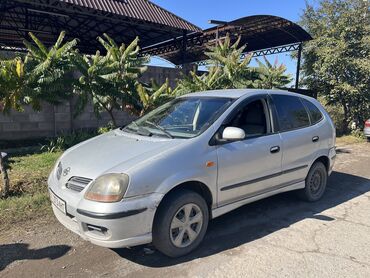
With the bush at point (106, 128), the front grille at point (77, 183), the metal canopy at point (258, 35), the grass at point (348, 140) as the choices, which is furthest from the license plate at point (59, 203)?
the metal canopy at point (258, 35)

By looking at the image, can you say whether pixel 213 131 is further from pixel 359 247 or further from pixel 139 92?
pixel 139 92

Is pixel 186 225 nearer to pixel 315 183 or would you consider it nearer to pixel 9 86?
pixel 315 183

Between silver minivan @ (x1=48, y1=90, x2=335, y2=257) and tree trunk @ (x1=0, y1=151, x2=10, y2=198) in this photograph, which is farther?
tree trunk @ (x1=0, y1=151, x2=10, y2=198)

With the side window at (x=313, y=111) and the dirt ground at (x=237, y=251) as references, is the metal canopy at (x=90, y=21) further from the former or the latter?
the dirt ground at (x=237, y=251)

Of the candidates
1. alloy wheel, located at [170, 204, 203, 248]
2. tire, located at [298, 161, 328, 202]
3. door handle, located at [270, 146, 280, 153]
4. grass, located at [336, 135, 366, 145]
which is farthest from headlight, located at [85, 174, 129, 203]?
grass, located at [336, 135, 366, 145]

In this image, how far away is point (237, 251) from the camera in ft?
13.2

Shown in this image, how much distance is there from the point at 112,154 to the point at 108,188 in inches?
21.8

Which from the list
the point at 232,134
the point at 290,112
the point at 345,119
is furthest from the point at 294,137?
the point at 345,119

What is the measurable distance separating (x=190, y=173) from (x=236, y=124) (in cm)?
110

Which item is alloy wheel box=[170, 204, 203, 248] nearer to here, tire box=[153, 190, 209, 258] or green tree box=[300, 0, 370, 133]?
tire box=[153, 190, 209, 258]

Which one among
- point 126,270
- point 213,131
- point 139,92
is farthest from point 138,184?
point 139,92

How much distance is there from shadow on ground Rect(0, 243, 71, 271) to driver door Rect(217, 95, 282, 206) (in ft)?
6.32

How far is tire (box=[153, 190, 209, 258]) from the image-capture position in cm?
363

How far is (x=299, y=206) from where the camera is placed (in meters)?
5.56
